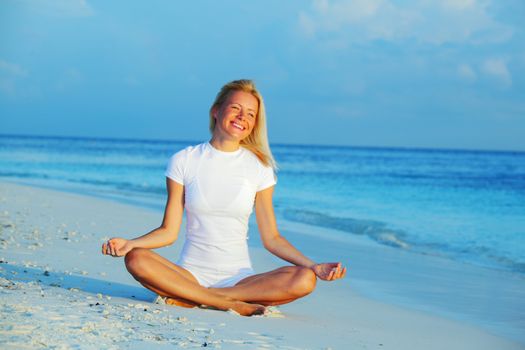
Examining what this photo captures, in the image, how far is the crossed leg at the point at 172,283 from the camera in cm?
466

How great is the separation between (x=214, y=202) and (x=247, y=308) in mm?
736

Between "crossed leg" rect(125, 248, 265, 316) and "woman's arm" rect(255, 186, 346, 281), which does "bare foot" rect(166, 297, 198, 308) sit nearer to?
"crossed leg" rect(125, 248, 265, 316)

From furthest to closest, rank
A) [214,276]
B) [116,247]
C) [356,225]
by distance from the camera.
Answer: [356,225], [214,276], [116,247]

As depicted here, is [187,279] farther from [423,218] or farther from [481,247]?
[423,218]

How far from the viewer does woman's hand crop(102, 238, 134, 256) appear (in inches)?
176

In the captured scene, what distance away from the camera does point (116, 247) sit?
4.54m

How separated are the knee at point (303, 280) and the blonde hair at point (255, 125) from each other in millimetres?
746

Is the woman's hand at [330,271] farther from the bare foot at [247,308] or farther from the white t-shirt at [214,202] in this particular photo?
the white t-shirt at [214,202]

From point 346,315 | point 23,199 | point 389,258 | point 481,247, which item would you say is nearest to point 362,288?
point 346,315

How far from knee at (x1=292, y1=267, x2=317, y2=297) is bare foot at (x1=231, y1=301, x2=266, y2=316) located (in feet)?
0.84

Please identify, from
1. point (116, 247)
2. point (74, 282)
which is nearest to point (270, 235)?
point (116, 247)

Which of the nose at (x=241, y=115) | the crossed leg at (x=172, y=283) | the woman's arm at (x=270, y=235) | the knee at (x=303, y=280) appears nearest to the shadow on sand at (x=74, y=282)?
the crossed leg at (x=172, y=283)

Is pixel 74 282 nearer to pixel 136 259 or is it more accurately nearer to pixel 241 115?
pixel 136 259

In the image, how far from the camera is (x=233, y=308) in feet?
15.5
